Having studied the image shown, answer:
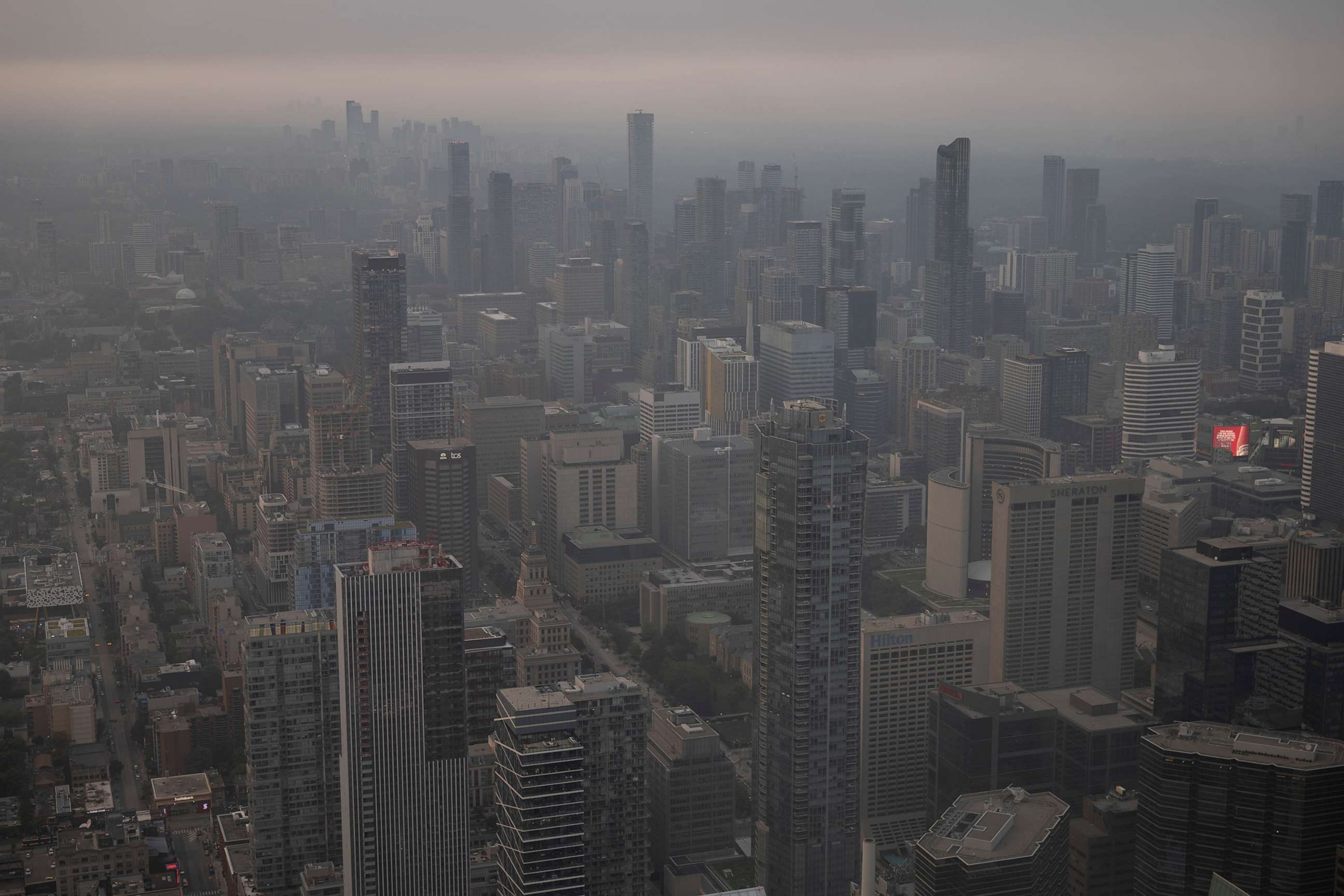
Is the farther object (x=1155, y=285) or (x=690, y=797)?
(x=1155, y=285)

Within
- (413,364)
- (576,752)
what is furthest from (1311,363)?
(576,752)

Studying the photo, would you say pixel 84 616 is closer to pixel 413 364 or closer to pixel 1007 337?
pixel 413 364

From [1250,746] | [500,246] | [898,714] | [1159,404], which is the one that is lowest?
[898,714]

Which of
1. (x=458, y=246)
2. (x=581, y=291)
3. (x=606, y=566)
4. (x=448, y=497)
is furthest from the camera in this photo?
(x=458, y=246)

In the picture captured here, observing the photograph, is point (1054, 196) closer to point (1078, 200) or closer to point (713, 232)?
point (1078, 200)

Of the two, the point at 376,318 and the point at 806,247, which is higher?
the point at 806,247

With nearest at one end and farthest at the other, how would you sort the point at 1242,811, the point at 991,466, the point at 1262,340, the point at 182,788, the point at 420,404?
the point at 1242,811 → the point at 182,788 → the point at 991,466 → the point at 420,404 → the point at 1262,340

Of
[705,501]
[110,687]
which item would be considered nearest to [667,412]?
[705,501]
